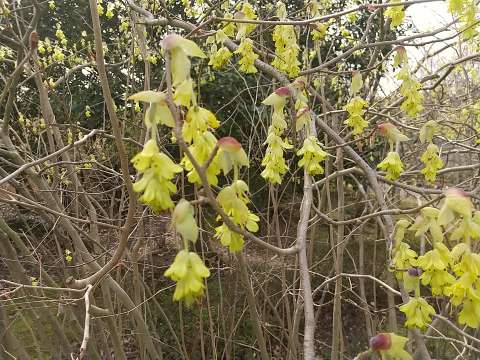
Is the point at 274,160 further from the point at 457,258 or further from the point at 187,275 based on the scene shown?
the point at 187,275

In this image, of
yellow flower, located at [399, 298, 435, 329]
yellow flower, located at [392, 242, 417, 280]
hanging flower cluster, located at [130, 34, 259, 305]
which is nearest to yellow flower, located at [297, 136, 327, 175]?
yellow flower, located at [392, 242, 417, 280]

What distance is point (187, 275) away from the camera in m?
0.92

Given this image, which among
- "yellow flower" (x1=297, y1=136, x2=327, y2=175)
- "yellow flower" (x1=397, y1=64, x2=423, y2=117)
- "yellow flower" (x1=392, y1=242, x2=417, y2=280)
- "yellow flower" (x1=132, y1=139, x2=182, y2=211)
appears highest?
"yellow flower" (x1=397, y1=64, x2=423, y2=117)

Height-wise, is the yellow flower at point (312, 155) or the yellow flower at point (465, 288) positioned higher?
the yellow flower at point (312, 155)

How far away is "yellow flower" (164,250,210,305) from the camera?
2.99 feet

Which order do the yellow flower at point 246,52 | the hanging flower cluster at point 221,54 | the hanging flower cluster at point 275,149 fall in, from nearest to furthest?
1. the hanging flower cluster at point 275,149
2. the yellow flower at point 246,52
3. the hanging flower cluster at point 221,54

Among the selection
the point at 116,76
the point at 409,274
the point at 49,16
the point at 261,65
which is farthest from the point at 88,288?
the point at 49,16

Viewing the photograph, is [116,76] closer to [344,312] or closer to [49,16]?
[49,16]

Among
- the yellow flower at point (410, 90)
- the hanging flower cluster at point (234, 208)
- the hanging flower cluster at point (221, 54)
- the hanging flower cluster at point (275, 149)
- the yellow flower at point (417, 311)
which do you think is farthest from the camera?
the hanging flower cluster at point (221, 54)

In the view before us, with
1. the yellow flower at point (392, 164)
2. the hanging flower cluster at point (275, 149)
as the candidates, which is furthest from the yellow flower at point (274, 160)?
the yellow flower at point (392, 164)

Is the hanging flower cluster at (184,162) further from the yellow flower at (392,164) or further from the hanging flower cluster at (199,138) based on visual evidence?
the yellow flower at (392,164)

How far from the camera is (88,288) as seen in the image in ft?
4.92

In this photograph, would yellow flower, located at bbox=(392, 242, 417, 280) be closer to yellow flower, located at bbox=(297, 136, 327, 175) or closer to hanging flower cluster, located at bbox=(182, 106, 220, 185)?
yellow flower, located at bbox=(297, 136, 327, 175)

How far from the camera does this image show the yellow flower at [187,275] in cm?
91
